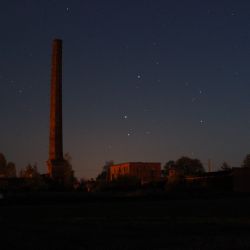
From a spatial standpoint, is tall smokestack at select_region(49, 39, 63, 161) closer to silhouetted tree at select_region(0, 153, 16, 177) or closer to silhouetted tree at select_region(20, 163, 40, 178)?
silhouetted tree at select_region(20, 163, 40, 178)

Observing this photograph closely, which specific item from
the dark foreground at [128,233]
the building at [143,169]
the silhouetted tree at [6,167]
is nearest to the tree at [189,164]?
the building at [143,169]

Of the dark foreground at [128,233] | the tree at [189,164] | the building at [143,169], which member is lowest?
the dark foreground at [128,233]

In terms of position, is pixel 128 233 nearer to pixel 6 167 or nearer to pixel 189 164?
pixel 6 167

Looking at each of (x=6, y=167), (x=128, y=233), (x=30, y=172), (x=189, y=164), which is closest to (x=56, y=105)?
(x=30, y=172)

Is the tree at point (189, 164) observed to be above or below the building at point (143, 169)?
above

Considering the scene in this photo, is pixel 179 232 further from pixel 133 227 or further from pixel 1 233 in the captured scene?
pixel 1 233

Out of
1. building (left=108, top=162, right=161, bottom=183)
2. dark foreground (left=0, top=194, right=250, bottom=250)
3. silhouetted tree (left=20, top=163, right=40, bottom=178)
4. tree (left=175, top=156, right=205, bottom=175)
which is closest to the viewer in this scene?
dark foreground (left=0, top=194, right=250, bottom=250)

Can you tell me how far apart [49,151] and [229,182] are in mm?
23922

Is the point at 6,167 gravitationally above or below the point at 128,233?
above

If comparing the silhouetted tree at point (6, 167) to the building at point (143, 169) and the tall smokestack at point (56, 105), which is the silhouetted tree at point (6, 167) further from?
the tall smokestack at point (56, 105)

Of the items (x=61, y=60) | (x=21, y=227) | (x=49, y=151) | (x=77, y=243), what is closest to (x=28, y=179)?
(x=49, y=151)

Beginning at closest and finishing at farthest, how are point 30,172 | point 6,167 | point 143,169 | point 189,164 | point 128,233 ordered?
point 128,233 < point 30,172 < point 143,169 < point 6,167 < point 189,164

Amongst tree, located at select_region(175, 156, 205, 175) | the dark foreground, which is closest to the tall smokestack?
the dark foreground

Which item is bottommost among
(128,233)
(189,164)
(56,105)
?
(128,233)
